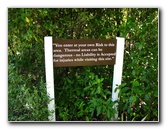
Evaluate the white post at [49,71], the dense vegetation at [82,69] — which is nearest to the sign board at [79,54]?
the white post at [49,71]

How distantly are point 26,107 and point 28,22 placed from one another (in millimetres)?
883

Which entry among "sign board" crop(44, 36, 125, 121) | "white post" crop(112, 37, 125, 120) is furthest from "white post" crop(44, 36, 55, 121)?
"white post" crop(112, 37, 125, 120)

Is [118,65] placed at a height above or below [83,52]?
below

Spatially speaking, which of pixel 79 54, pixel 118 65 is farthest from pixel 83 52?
pixel 118 65

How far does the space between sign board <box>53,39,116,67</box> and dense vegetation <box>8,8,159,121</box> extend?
20 cm

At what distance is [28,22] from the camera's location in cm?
329

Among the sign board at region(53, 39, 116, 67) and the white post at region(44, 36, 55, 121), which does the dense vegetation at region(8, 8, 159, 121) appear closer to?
the white post at region(44, 36, 55, 121)

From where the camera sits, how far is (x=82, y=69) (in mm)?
3547

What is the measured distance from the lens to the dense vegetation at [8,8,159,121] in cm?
321

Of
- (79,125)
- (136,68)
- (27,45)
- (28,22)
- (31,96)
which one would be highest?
(28,22)

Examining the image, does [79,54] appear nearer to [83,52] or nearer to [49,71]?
[83,52]

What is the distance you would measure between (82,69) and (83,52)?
0.41 meters
